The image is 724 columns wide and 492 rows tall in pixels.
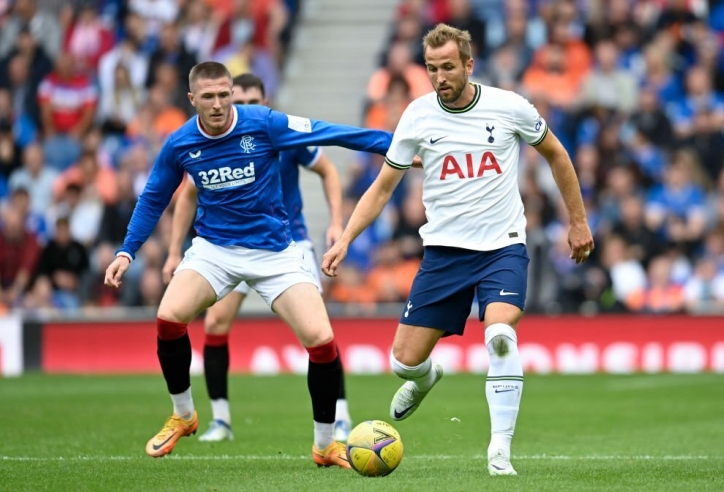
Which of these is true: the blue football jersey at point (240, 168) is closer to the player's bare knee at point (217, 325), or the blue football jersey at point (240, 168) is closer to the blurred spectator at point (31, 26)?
the player's bare knee at point (217, 325)

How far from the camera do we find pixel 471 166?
838 centimetres

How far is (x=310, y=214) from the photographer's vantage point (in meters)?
22.1

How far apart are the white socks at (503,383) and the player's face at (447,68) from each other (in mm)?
1467

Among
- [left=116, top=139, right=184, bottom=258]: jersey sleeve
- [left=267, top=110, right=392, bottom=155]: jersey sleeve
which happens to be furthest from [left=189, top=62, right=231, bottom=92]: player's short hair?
[left=116, top=139, right=184, bottom=258]: jersey sleeve

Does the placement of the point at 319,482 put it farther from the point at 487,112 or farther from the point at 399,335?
the point at 487,112

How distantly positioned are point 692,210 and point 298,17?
897cm

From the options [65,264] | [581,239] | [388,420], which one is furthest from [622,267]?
[581,239]

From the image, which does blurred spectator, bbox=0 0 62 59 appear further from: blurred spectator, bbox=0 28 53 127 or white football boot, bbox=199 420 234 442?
white football boot, bbox=199 420 234 442

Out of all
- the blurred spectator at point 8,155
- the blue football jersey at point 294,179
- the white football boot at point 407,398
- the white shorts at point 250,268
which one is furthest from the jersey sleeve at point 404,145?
the blurred spectator at point 8,155

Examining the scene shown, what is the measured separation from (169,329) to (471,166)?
89.6 inches

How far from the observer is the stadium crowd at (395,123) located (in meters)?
18.6

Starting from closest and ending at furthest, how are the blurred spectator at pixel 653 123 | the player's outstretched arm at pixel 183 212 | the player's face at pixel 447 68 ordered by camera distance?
1. the player's face at pixel 447 68
2. the player's outstretched arm at pixel 183 212
3. the blurred spectator at pixel 653 123

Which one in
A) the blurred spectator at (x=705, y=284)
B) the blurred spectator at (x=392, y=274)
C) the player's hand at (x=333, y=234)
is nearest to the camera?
the player's hand at (x=333, y=234)

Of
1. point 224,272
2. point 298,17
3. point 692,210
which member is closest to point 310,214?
point 298,17
